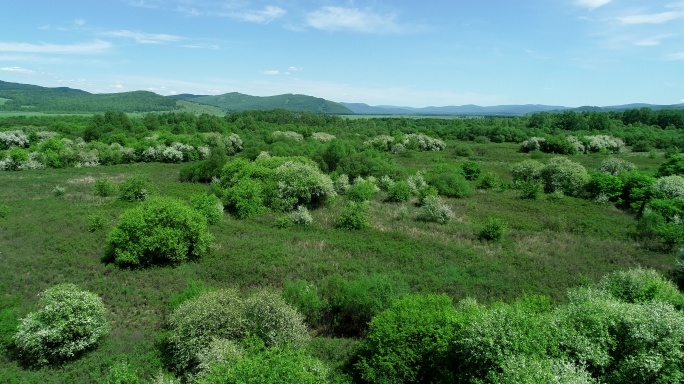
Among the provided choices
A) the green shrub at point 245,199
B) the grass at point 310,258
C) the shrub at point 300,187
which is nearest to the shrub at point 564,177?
the grass at point 310,258

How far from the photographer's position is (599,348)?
12.5m

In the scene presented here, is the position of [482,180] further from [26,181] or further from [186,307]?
[26,181]

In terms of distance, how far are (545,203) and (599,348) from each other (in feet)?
114

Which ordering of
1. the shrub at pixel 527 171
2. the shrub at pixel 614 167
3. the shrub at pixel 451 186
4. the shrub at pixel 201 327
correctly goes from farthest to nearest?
the shrub at pixel 614 167
the shrub at pixel 527 171
the shrub at pixel 451 186
the shrub at pixel 201 327

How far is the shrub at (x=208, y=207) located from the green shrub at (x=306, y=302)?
16536 mm

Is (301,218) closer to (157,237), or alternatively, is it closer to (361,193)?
(361,193)

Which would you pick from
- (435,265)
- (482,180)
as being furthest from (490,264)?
(482,180)

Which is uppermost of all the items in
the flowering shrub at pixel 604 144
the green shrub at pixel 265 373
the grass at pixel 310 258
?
the flowering shrub at pixel 604 144

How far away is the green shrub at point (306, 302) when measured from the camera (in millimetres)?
19141

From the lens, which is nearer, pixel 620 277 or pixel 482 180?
pixel 620 277

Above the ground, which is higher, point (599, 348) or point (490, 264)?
point (599, 348)

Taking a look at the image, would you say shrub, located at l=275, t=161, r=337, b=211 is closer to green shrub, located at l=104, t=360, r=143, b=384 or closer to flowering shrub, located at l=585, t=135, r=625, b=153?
green shrub, located at l=104, t=360, r=143, b=384

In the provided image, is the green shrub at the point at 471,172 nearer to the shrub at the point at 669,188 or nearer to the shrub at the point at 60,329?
the shrub at the point at 669,188

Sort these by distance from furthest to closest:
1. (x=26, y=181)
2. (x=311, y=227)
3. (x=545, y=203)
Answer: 1. (x=26, y=181)
2. (x=545, y=203)
3. (x=311, y=227)
